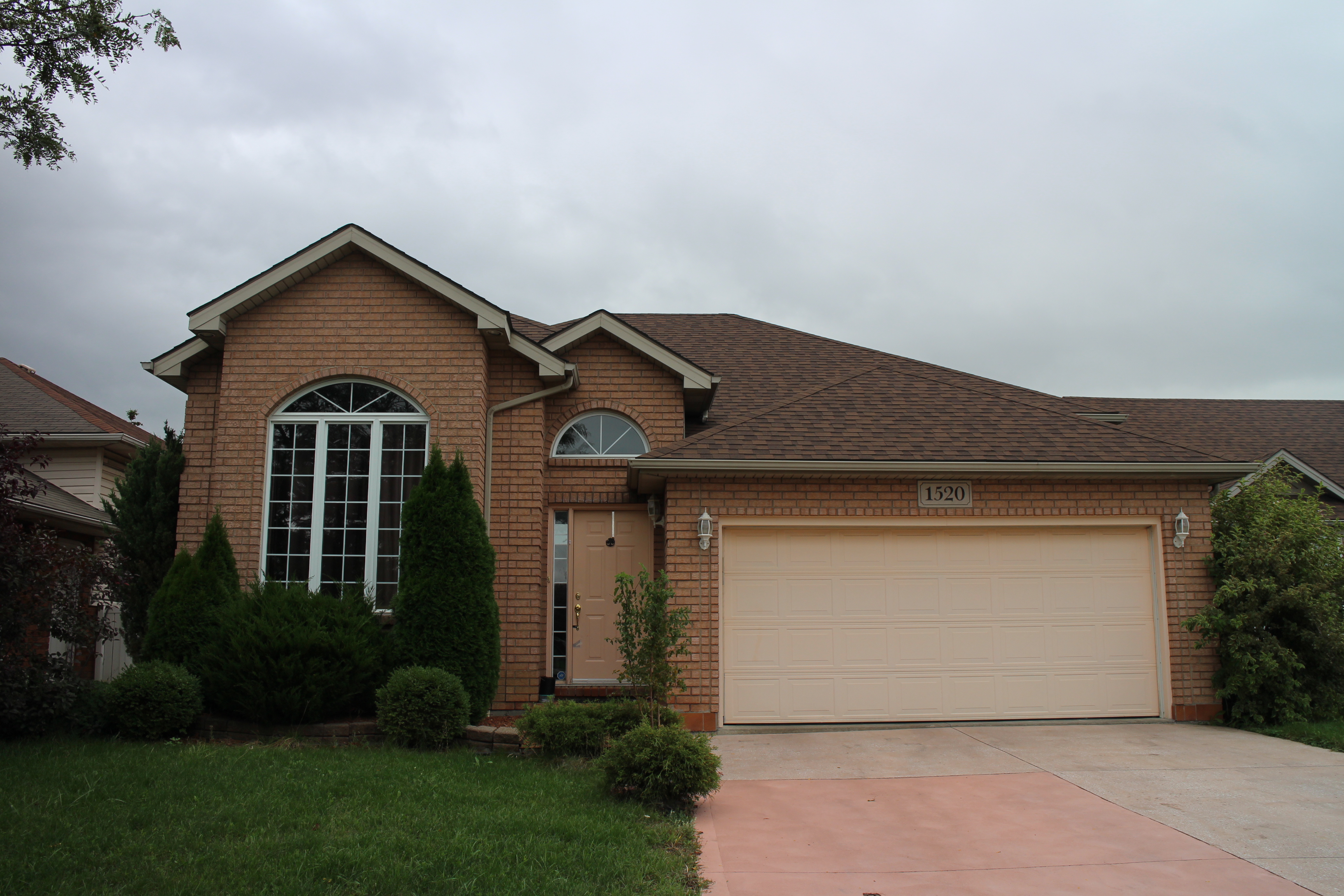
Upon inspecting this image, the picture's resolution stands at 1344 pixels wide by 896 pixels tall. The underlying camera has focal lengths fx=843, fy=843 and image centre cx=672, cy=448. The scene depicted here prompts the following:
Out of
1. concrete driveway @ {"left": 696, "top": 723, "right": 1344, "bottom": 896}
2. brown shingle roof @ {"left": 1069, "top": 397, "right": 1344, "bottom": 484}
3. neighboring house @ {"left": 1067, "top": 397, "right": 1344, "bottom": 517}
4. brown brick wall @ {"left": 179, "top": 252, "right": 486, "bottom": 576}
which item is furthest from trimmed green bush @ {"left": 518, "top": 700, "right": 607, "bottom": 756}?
brown shingle roof @ {"left": 1069, "top": 397, "right": 1344, "bottom": 484}

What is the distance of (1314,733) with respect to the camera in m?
8.54

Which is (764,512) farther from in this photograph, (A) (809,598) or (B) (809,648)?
(B) (809,648)

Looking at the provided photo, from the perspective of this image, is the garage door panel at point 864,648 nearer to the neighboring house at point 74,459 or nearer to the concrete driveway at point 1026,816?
the concrete driveway at point 1026,816

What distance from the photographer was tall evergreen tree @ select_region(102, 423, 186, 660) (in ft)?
32.1

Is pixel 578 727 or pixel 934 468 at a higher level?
pixel 934 468

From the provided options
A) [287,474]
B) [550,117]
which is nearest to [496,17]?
[550,117]

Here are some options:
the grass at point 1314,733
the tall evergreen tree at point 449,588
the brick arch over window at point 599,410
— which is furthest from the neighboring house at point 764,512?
the tall evergreen tree at point 449,588

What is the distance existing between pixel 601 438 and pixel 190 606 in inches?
195

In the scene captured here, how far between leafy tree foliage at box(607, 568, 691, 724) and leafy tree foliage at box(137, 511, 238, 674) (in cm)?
408

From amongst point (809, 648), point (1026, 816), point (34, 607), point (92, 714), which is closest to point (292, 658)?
point (92, 714)

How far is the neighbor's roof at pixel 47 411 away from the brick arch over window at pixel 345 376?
4.13 meters

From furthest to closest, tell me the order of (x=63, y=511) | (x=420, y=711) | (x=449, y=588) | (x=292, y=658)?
(x=63, y=511) < (x=449, y=588) < (x=292, y=658) < (x=420, y=711)

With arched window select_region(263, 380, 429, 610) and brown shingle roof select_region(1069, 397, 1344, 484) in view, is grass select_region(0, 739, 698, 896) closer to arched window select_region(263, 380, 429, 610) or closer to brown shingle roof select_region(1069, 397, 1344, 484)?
arched window select_region(263, 380, 429, 610)

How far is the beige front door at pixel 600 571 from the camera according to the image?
34.6 feet
